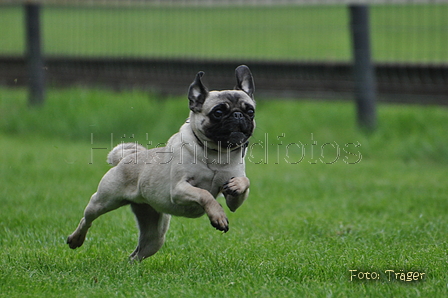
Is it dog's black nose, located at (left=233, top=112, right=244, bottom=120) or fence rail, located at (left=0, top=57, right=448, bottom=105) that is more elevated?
dog's black nose, located at (left=233, top=112, right=244, bottom=120)

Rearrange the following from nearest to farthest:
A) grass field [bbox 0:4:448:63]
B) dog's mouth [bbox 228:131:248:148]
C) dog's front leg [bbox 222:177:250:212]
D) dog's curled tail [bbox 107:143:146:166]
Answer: dog's front leg [bbox 222:177:250:212] < dog's mouth [bbox 228:131:248:148] < dog's curled tail [bbox 107:143:146:166] < grass field [bbox 0:4:448:63]

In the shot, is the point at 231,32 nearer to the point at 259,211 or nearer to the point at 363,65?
Answer: the point at 363,65

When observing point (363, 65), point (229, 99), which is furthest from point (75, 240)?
point (363, 65)

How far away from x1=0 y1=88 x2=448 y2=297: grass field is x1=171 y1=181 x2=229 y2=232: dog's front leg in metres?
0.41

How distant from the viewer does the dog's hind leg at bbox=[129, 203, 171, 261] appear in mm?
4949

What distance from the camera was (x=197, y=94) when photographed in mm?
4531

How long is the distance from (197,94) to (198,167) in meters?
0.49

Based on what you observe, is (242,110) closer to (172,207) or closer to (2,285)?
(172,207)

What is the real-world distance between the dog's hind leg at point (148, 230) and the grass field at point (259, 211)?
9cm

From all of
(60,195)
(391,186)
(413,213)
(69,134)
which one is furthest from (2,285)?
(69,134)

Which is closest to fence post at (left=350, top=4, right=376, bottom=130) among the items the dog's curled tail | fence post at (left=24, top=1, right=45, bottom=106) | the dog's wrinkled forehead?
fence post at (left=24, top=1, right=45, bottom=106)

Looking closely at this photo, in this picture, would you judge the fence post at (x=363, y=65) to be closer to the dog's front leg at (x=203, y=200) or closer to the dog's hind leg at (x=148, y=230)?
the dog's hind leg at (x=148, y=230)

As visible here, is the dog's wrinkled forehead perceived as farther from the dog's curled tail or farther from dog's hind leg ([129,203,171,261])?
dog's hind leg ([129,203,171,261])

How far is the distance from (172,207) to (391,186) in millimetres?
4461
